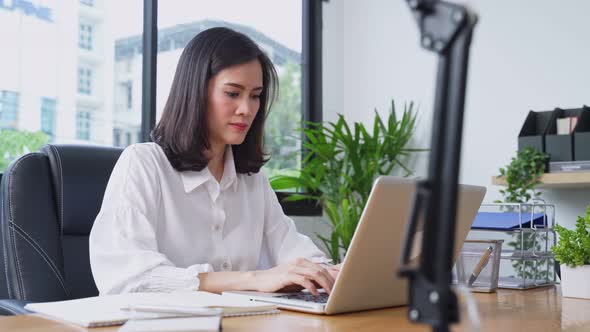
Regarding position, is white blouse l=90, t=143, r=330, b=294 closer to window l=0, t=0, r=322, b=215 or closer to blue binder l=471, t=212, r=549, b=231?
blue binder l=471, t=212, r=549, b=231

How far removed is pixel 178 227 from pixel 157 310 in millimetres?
773

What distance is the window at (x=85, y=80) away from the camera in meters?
2.83

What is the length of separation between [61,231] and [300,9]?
8.76ft

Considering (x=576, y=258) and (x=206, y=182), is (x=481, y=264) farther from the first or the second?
(x=206, y=182)

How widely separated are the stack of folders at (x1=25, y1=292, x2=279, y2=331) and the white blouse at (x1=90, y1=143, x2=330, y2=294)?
25cm

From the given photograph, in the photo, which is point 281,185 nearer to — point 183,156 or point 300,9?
point 300,9

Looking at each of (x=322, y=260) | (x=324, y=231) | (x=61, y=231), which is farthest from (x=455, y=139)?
(x=324, y=231)

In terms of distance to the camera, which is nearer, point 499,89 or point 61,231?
point 61,231

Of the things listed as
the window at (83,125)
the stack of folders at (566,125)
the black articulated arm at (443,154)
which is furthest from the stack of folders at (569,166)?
the black articulated arm at (443,154)

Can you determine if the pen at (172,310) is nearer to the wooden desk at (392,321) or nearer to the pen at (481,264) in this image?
the wooden desk at (392,321)

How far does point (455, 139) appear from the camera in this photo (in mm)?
363

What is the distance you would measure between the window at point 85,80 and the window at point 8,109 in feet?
0.98

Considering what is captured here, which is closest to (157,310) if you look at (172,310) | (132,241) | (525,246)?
(172,310)

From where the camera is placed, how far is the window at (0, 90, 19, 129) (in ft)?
8.38
